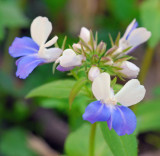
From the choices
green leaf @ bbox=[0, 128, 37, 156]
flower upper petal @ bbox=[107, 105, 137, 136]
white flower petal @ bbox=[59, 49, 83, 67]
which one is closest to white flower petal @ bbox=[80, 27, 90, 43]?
white flower petal @ bbox=[59, 49, 83, 67]

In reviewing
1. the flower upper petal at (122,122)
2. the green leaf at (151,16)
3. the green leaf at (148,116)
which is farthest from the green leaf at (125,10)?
the flower upper petal at (122,122)

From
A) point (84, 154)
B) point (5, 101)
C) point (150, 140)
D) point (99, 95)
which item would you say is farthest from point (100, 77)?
point (5, 101)

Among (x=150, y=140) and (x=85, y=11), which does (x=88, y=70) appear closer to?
(x=150, y=140)

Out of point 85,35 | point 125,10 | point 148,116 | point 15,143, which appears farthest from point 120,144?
point 125,10

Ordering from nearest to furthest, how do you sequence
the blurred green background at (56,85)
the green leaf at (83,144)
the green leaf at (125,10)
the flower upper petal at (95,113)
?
1. the flower upper petal at (95,113)
2. the green leaf at (83,144)
3. the blurred green background at (56,85)
4. the green leaf at (125,10)

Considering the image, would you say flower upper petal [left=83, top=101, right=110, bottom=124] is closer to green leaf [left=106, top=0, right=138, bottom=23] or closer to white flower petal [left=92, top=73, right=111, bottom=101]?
white flower petal [left=92, top=73, right=111, bottom=101]

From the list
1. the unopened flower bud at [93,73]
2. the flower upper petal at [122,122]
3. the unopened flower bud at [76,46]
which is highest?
the unopened flower bud at [76,46]

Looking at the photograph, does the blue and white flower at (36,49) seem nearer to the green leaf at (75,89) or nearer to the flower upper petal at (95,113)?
the green leaf at (75,89)
